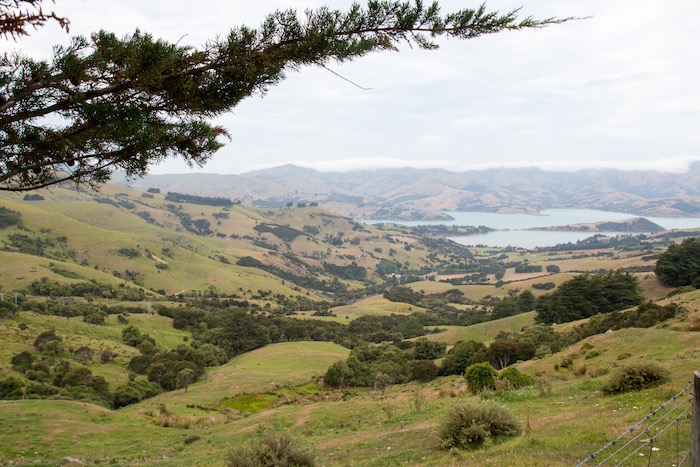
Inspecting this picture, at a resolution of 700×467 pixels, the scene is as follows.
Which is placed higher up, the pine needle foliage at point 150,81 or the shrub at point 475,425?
the pine needle foliage at point 150,81

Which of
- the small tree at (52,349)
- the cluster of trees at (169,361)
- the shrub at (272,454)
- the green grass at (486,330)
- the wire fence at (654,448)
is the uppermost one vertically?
the wire fence at (654,448)

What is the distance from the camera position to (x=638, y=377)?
448 inches

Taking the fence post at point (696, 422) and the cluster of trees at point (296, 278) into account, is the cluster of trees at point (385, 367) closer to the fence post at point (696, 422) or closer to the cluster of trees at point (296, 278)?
the fence post at point (696, 422)

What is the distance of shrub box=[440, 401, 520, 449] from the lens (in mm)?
9016

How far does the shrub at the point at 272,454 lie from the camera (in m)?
8.35

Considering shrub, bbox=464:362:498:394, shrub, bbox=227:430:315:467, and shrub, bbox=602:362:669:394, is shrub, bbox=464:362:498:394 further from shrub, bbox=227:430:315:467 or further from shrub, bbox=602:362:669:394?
shrub, bbox=227:430:315:467

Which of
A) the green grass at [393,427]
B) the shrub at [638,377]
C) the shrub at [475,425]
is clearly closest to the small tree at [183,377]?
the green grass at [393,427]

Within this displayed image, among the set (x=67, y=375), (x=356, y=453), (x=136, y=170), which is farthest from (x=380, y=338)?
(x=136, y=170)

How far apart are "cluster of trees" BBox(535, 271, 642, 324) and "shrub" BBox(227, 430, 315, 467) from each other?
56472 mm

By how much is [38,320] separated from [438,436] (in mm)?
68566

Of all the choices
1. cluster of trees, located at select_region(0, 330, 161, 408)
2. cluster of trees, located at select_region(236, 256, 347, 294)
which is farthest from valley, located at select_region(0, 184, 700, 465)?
cluster of trees, located at select_region(236, 256, 347, 294)

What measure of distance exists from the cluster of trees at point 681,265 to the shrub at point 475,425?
54.7 metres

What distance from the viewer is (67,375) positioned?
41281 millimetres

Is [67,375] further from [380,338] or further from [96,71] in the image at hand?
[380,338]
